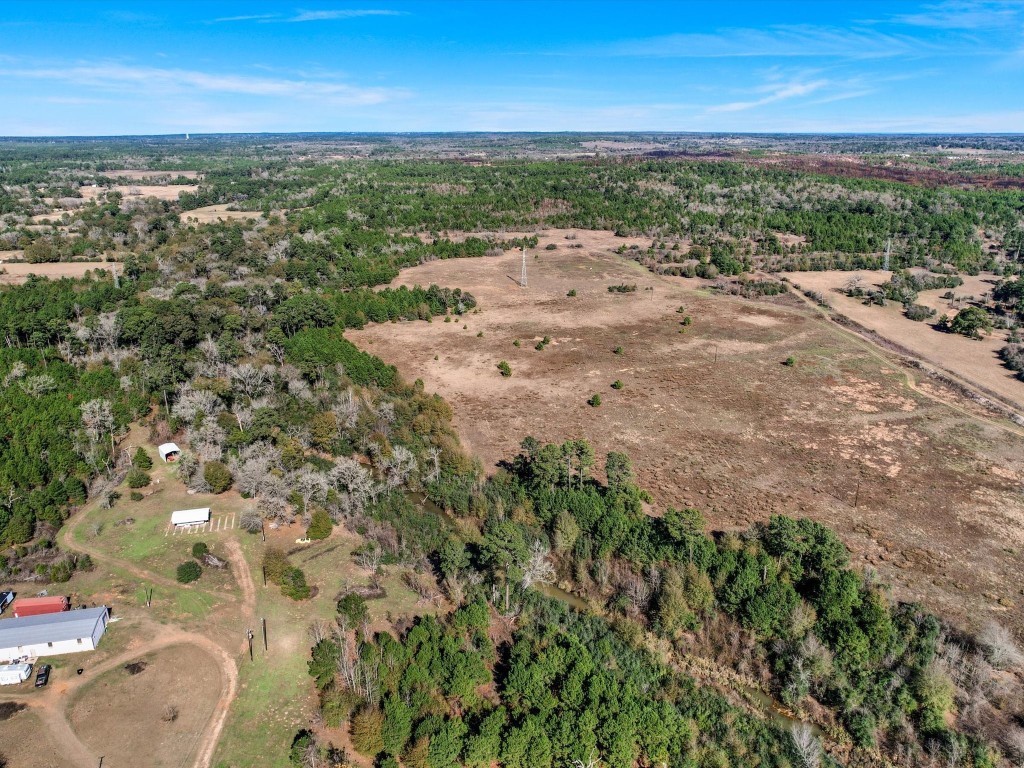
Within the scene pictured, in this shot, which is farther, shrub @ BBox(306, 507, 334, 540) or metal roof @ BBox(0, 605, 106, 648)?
shrub @ BBox(306, 507, 334, 540)

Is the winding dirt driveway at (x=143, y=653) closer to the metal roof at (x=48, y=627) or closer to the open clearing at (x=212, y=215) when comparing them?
the metal roof at (x=48, y=627)

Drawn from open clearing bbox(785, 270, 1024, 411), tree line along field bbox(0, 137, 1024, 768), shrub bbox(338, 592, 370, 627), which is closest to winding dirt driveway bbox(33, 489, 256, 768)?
tree line along field bbox(0, 137, 1024, 768)

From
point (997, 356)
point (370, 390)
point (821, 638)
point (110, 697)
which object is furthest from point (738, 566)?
point (997, 356)

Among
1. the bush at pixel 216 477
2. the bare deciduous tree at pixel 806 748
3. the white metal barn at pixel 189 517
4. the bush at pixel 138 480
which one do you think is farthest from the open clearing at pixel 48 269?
the bare deciduous tree at pixel 806 748

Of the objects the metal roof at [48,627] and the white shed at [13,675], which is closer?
the white shed at [13,675]

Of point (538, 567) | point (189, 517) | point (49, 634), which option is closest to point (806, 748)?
point (538, 567)

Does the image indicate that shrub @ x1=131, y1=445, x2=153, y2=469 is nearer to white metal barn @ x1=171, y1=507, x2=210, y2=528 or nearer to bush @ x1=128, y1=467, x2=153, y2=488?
bush @ x1=128, y1=467, x2=153, y2=488

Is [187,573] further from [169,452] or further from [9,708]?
[169,452]
